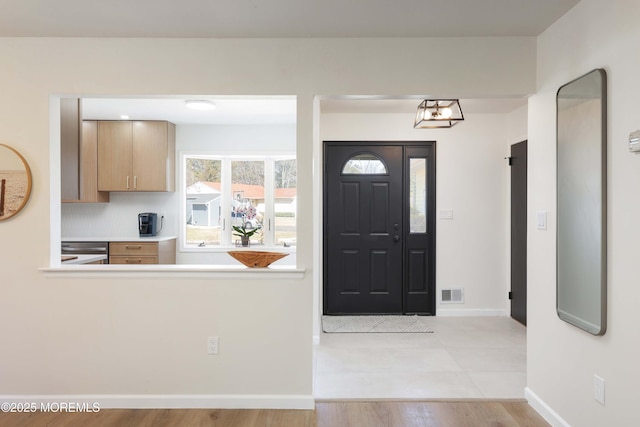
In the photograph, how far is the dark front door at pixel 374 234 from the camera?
475cm

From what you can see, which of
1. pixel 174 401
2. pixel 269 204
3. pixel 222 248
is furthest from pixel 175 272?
pixel 269 204

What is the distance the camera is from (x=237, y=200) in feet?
18.3

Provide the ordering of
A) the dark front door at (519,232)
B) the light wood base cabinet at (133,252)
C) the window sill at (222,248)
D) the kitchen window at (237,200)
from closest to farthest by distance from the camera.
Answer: the dark front door at (519,232) < the light wood base cabinet at (133,252) < the window sill at (222,248) < the kitchen window at (237,200)

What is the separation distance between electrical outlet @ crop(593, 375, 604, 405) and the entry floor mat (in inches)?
87.0

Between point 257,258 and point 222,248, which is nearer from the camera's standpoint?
point 257,258

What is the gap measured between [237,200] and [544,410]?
167 inches

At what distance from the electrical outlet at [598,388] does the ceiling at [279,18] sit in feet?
6.44

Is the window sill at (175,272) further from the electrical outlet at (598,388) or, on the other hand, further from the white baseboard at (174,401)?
the electrical outlet at (598,388)

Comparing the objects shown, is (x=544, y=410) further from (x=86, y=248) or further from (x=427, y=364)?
(x=86, y=248)

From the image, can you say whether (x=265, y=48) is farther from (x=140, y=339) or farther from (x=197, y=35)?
(x=140, y=339)

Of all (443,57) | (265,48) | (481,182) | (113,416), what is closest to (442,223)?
(481,182)

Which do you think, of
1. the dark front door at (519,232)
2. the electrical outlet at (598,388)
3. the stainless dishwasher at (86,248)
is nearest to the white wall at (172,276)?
the electrical outlet at (598,388)

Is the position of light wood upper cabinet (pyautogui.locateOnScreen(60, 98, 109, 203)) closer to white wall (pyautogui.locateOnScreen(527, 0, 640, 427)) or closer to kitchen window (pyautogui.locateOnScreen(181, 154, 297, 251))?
kitchen window (pyautogui.locateOnScreen(181, 154, 297, 251))

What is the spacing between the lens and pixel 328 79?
8.52ft
